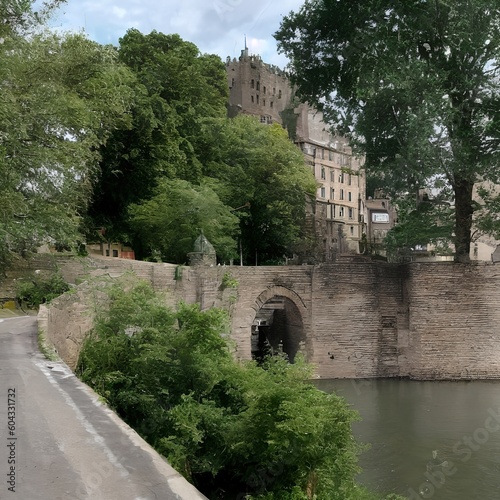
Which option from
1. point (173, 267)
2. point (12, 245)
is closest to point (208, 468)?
point (12, 245)

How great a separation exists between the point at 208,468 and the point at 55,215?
8346 millimetres

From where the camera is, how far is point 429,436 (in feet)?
58.6

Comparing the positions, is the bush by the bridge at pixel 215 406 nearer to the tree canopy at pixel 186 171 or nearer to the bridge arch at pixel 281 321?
the bridge arch at pixel 281 321

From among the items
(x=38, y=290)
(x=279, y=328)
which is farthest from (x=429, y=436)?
(x=38, y=290)

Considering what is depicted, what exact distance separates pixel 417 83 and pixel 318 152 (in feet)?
112

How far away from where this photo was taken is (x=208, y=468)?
1131 centimetres

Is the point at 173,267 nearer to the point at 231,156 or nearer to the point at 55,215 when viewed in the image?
the point at 55,215

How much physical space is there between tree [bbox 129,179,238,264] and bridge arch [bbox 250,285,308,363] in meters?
3.99

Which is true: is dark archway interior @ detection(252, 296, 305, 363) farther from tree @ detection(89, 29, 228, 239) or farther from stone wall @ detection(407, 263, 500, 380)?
tree @ detection(89, 29, 228, 239)

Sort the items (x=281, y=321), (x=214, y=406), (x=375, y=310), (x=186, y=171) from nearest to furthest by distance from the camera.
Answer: (x=214, y=406)
(x=375, y=310)
(x=281, y=321)
(x=186, y=171)

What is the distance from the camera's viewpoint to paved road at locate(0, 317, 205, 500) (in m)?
5.27

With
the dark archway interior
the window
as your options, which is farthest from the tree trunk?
the window

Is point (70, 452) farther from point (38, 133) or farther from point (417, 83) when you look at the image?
point (417, 83)

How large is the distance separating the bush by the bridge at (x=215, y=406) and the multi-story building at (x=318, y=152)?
25816 mm
